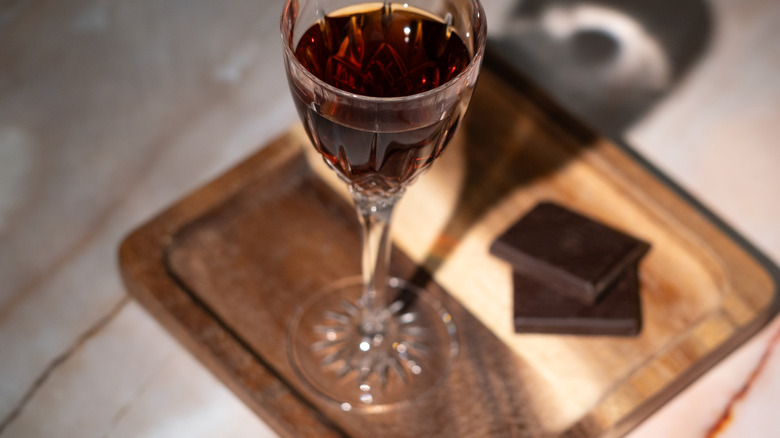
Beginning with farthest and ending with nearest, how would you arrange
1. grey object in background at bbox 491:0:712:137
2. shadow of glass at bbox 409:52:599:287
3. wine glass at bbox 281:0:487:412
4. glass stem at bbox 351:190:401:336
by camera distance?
grey object in background at bbox 491:0:712:137 < shadow of glass at bbox 409:52:599:287 < glass stem at bbox 351:190:401:336 < wine glass at bbox 281:0:487:412

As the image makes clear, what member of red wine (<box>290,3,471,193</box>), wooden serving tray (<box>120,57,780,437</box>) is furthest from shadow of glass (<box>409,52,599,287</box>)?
red wine (<box>290,3,471,193</box>)

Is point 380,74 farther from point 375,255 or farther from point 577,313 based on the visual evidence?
point 577,313

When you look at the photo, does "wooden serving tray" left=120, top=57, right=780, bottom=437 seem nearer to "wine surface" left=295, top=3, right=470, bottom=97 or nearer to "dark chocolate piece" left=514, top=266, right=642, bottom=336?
"dark chocolate piece" left=514, top=266, right=642, bottom=336

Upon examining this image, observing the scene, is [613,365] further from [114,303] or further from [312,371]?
[114,303]

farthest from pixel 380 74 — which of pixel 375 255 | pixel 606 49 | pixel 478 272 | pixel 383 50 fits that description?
pixel 606 49

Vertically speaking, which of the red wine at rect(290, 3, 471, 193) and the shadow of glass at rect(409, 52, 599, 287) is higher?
the red wine at rect(290, 3, 471, 193)

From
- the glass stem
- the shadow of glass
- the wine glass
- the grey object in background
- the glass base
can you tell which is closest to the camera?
the wine glass

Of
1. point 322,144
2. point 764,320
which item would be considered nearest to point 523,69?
point 764,320
